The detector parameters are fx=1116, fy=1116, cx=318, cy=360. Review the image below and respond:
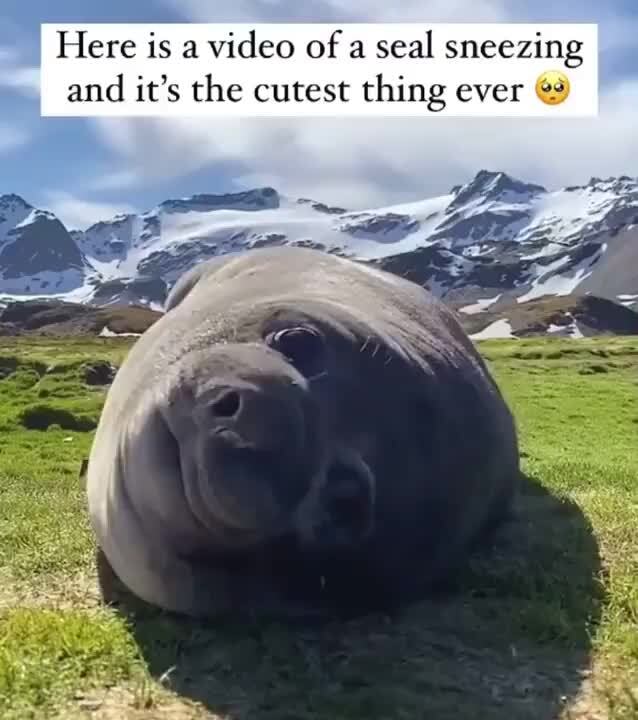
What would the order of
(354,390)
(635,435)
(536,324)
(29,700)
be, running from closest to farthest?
(29,700) < (354,390) < (635,435) < (536,324)

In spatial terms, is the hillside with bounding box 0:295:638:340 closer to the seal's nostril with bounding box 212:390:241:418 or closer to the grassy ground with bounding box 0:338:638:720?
the grassy ground with bounding box 0:338:638:720

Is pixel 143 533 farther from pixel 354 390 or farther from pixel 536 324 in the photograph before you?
pixel 536 324

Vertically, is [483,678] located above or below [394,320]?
below

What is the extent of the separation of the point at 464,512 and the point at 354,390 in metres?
1.53

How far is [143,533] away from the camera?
610 cm

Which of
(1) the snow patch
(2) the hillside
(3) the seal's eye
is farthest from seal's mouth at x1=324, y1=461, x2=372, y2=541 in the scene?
(1) the snow patch

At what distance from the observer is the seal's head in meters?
5.07

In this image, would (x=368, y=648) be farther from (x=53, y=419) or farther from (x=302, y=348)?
(x=53, y=419)

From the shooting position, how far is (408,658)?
6.21 m

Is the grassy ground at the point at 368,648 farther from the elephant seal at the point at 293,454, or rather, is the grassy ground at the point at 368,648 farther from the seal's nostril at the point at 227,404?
the seal's nostril at the point at 227,404

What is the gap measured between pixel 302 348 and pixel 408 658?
189 cm

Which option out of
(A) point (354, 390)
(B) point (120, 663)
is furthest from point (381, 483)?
(B) point (120, 663)

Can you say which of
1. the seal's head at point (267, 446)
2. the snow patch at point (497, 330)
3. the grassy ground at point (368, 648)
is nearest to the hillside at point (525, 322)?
the snow patch at point (497, 330)

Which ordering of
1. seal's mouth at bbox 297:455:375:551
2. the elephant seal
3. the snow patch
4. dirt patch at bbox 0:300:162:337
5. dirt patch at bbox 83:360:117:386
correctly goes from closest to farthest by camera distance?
the elephant seal
seal's mouth at bbox 297:455:375:551
dirt patch at bbox 83:360:117:386
dirt patch at bbox 0:300:162:337
the snow patch
